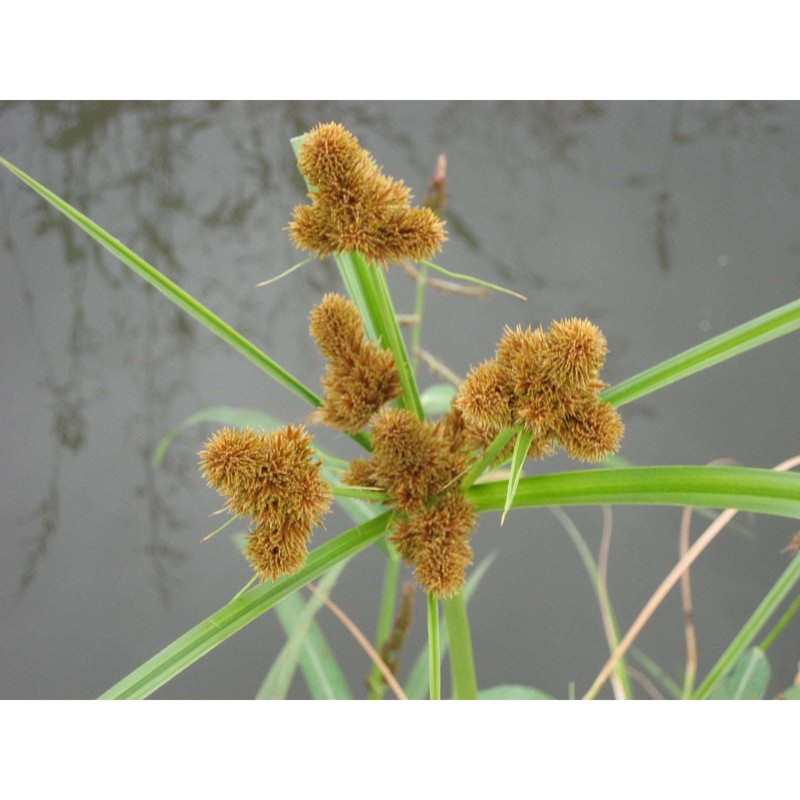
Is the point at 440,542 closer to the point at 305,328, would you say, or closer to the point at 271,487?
the point at 271,487

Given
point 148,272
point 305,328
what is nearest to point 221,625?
point 148,272

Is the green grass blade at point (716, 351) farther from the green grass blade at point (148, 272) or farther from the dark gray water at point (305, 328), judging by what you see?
the dark gray water at point (305, 328)

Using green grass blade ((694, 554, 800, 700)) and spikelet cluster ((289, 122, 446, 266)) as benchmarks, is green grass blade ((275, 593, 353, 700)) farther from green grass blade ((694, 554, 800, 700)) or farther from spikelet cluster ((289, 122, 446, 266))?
spikelet cluster ((289, 122, 446, 266))

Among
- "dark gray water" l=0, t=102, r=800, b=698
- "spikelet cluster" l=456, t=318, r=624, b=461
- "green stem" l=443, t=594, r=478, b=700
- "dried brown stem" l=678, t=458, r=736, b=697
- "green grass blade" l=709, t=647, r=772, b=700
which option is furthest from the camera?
"dark gray water" l=0, t=102, r=800, b=698

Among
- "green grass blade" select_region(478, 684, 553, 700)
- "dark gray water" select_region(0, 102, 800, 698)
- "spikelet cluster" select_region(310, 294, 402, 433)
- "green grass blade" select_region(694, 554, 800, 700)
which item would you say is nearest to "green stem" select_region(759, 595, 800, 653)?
"green grass blade" select_region(694, 554, 800, 700)

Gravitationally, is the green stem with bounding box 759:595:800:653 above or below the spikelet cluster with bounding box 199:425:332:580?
above

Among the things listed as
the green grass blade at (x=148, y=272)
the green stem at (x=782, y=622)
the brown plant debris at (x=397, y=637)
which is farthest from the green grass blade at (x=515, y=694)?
the green grass blade at (x=148, y=272)
